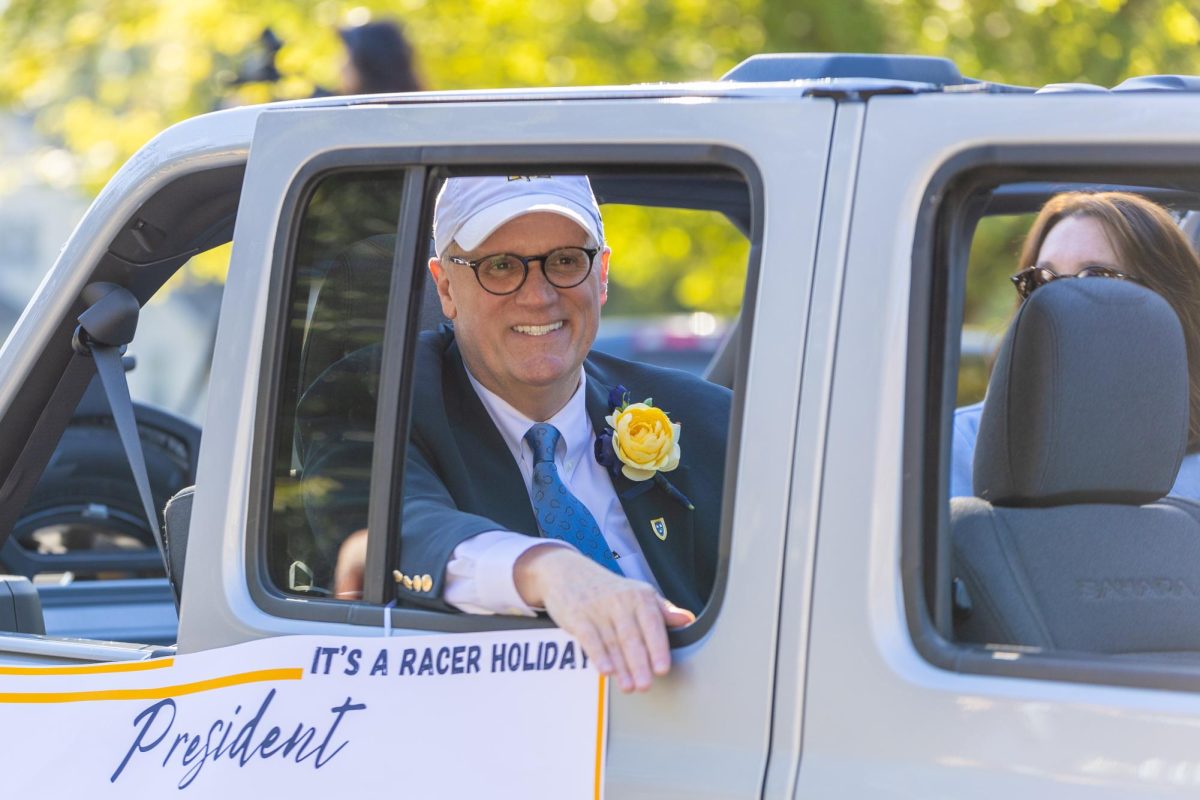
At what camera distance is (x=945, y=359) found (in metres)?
1.75

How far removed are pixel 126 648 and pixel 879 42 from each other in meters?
5.77

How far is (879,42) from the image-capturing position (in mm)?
7246

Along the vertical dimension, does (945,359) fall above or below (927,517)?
above

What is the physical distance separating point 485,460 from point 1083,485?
0.85 meters

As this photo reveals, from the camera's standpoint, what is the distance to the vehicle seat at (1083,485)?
1.87m

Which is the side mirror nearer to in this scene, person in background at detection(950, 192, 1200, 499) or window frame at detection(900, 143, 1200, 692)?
window frame at detection(900, 143, 1200, 692)

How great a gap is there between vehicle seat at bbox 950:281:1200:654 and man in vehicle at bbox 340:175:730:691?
0.50 meters

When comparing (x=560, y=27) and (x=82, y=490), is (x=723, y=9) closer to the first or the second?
(x=560, y=27)

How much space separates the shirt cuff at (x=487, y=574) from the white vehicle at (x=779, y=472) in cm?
3

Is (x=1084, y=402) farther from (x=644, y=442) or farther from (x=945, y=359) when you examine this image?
(x=644, y=442)

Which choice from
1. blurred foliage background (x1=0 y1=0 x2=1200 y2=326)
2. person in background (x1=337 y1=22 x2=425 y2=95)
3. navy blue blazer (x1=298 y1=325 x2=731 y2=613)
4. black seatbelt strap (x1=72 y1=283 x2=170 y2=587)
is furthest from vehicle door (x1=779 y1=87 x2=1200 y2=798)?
blurred foliage background (x1=0 y1=0 x2=1200 y2=326)

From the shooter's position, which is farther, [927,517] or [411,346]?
[411,346]

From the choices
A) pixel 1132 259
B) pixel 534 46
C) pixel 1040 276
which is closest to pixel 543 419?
pixel 1040 276

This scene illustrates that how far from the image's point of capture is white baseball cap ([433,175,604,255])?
2.33 meters
